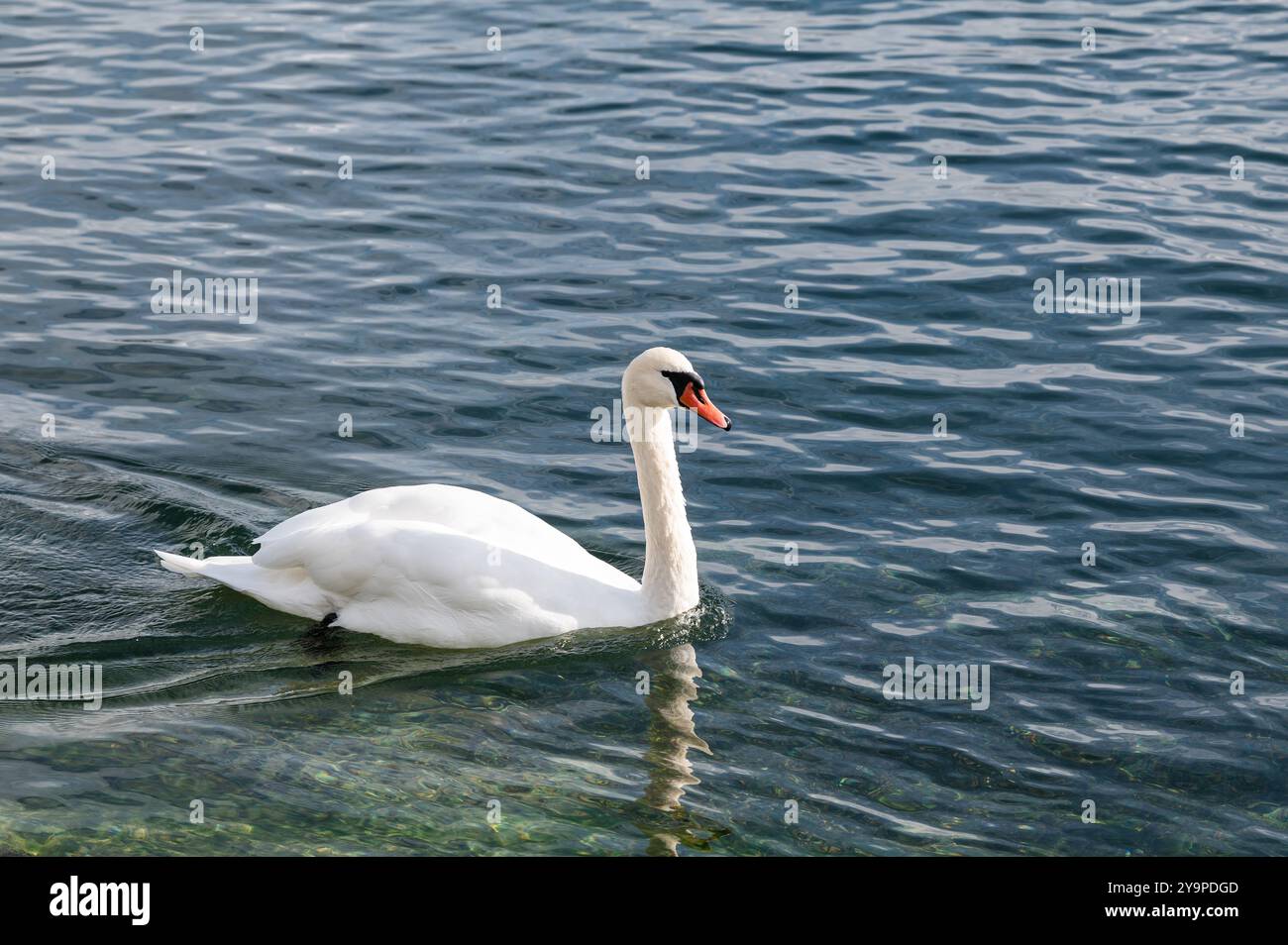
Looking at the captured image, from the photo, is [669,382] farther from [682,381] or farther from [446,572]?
[446,572]

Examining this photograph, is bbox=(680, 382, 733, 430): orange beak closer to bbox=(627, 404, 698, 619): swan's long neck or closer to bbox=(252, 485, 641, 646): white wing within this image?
bbox=(627, 404, 698, 619): swan's long neck

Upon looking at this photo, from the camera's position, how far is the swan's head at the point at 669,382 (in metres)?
9.69

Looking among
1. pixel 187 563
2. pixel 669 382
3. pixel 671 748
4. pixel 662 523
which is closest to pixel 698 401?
pixel 669 382

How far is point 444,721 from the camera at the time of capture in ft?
29.5

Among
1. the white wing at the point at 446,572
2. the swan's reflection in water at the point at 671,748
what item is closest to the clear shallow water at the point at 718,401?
the swan's reflection in water at the point at 671,748

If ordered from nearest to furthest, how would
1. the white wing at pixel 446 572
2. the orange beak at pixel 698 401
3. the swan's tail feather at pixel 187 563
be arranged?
the white wing at pixel 446 572 → the orange beak at pixel 698 401 → the swan's tail feather at pixel 187 563

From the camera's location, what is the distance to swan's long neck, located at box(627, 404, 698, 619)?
389 inches

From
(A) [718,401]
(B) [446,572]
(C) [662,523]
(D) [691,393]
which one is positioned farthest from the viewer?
(A) [718,401]

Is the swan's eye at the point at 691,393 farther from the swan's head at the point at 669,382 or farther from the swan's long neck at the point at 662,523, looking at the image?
the swan's long neck at the point at 662,523

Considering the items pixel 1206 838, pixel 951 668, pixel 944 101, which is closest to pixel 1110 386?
pixel 951 668

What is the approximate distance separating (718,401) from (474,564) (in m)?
3.93

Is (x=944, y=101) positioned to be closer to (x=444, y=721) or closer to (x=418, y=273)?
(x=418, y=273)

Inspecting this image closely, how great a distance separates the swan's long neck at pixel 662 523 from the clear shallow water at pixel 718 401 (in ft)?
0.79

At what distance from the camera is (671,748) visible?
875 cm
